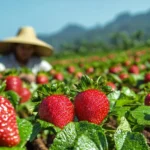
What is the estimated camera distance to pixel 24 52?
23.7 feet

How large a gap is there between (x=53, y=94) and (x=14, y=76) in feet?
7.13

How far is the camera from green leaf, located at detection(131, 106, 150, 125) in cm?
204

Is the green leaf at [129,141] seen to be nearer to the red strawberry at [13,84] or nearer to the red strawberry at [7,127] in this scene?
the red strawberry at [7,127]

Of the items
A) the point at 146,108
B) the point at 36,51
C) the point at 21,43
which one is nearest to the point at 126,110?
the point at 146,108

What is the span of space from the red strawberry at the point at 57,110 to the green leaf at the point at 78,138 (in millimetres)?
328

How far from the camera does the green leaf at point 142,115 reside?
2.04 metres

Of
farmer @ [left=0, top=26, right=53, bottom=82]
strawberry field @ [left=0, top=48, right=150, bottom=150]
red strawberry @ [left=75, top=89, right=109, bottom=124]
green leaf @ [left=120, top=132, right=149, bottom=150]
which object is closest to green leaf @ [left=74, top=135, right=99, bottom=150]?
strawberry field @ [left=0, top=48, right=150, bottom=150]

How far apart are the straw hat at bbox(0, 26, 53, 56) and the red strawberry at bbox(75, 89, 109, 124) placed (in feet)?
17.3

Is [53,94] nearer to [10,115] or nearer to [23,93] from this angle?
[10,115]

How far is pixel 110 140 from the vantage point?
186 cm

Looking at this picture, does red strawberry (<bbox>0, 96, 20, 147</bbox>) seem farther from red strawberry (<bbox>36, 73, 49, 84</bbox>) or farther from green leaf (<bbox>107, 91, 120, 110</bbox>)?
red strawberry (<bbox>36, 73, 49, 84</bbox>)

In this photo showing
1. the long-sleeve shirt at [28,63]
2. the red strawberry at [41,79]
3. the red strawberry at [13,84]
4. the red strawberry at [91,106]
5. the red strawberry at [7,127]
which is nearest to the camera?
the red strawberry at [7,127]

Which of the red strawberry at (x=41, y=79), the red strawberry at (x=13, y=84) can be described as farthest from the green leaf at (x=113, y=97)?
the red strawberry at (x=41, y=79)

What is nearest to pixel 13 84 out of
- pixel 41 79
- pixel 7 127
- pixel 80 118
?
pixel 41 79
